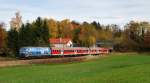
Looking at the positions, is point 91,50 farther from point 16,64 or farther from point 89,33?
point 16,64

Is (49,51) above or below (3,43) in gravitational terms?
below

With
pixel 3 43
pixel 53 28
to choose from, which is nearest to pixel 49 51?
pixel 3 43

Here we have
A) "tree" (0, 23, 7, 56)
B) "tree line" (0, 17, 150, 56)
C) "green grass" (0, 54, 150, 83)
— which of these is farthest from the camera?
"tree line" (0, 17, 150, 56)

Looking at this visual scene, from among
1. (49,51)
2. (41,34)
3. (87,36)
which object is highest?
(41,34)

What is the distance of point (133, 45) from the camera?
14338 cm

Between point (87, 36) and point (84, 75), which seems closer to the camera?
point (84, 75)

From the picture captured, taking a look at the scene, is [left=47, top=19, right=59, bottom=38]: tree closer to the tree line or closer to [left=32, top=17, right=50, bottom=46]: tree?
the tree line

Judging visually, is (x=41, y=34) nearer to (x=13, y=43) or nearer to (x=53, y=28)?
(x=13, y=43)

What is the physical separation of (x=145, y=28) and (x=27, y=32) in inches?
3141

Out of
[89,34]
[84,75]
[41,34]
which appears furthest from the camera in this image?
[89,34]

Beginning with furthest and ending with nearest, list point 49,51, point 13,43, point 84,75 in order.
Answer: point 13,43 < point 49,51 < point 84,75

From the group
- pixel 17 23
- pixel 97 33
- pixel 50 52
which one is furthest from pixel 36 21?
pixel 97 33


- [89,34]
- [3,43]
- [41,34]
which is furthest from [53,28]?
[3,43]

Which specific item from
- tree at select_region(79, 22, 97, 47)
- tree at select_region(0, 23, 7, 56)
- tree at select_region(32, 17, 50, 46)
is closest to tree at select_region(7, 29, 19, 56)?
tree at select_region(0, 23, 7, 56)
